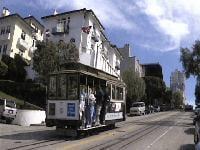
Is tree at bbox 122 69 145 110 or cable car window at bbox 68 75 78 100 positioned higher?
tree at bbox 122 69 145 110

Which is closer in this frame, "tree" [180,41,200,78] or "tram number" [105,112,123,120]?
"tram number" [105,112,123,120]

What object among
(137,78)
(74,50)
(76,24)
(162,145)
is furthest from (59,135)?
(137,78)

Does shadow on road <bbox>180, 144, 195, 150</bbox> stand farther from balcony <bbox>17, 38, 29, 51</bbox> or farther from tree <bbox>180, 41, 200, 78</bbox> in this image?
balcony <bbox>17, 38, 29, 51</bbox>

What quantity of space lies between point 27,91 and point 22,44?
18.5 m

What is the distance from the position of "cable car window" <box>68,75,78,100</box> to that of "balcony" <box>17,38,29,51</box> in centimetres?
4738

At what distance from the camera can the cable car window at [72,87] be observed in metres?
19.5

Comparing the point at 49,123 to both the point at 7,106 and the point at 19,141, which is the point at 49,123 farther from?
the point at 7,106

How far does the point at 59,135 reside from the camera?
20.2m

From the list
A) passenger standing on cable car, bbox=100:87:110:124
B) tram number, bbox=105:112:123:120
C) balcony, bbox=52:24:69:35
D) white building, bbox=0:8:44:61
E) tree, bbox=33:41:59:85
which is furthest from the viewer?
balcony, bbox=52:24:69:35

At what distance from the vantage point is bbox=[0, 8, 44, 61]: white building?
2525 inches

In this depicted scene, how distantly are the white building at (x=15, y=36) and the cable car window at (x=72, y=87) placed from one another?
45338mm

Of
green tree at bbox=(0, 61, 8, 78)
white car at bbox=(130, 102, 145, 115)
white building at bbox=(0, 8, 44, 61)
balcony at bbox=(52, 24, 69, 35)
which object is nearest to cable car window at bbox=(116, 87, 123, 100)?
green tree at bbox=(0, 61, 8, 78)

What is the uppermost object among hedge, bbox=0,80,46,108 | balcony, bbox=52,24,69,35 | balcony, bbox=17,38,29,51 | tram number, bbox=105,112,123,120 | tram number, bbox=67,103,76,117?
balcony, bbox=52,24,69,35

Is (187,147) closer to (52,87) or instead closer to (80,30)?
(52,87)
